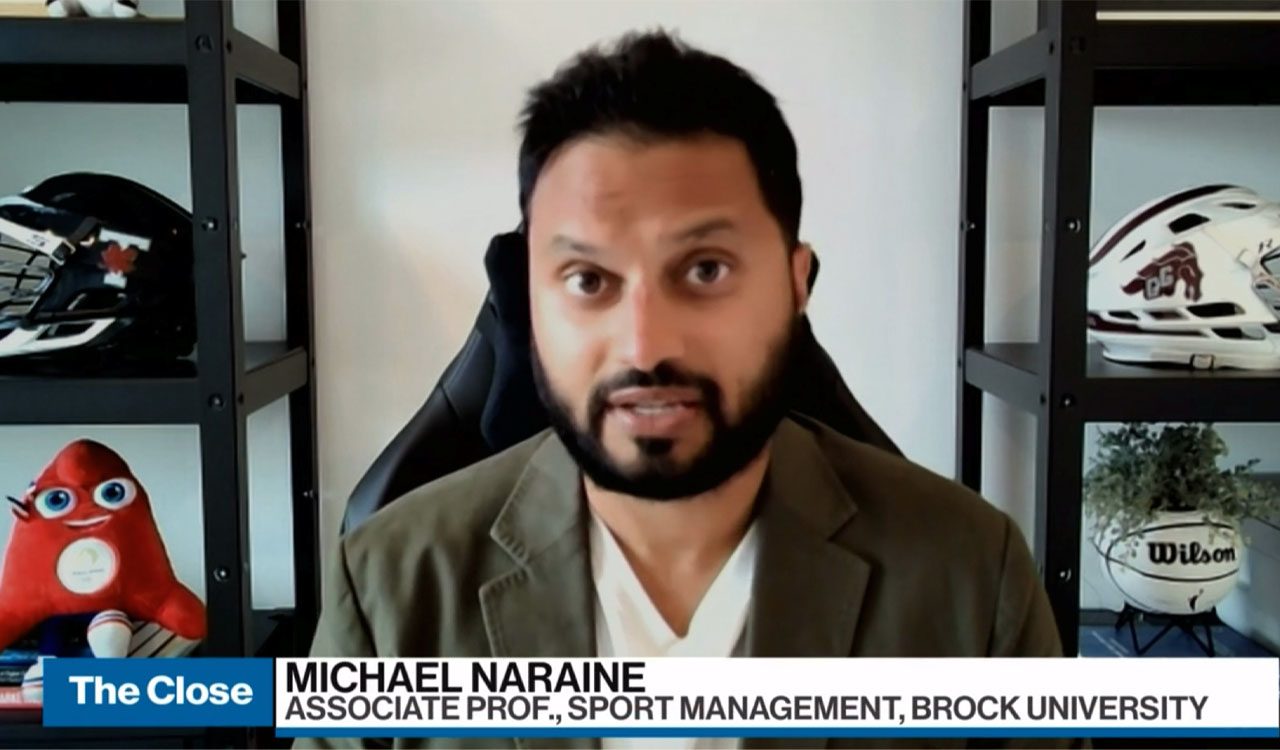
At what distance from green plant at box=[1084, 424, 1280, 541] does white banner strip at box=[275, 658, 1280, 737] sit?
14cm

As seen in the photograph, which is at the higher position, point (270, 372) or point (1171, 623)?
point (270, 372)

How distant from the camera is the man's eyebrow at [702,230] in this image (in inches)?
27.6

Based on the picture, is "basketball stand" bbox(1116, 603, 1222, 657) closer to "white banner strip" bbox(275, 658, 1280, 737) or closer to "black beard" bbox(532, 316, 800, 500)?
"white banner strip" bbox(275, 658, 1280, 737)

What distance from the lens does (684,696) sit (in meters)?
0.76

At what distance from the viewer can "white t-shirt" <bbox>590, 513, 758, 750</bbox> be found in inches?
29.8

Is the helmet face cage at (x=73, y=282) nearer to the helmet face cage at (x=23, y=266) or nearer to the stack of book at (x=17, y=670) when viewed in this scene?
the helmet face cage at (x=23, y=266)

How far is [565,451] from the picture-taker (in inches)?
29.6

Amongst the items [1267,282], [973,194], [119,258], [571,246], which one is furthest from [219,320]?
[1267,282]

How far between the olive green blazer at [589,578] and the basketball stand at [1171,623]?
12cm

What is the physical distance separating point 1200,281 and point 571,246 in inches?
18.3

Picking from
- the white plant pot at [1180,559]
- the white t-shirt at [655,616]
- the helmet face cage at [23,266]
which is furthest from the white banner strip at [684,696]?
the helmet face cage at [23,266]

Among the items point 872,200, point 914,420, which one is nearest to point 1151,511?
point 914,420

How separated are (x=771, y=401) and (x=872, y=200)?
0.18m

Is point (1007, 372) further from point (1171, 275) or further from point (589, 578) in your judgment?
point (589, 578)
